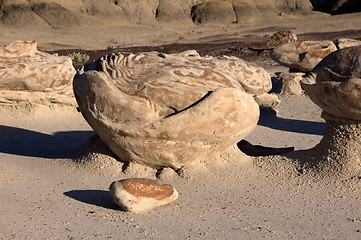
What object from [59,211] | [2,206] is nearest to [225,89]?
[59,211]

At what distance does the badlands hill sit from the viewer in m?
32.4

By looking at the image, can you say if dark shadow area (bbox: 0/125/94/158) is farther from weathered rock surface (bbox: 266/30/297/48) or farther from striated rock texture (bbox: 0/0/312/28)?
striated rock texture (bbox: 0/0/312/28)

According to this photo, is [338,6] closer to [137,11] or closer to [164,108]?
[137,11]

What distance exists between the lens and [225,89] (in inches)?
190

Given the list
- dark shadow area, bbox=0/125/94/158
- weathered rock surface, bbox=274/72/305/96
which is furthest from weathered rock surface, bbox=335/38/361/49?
dark shadow area, bbox=0/125/94/158

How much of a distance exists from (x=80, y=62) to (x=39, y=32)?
48.6 ft

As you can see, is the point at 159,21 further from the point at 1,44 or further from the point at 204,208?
the point at 204,208

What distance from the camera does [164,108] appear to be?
191 inches

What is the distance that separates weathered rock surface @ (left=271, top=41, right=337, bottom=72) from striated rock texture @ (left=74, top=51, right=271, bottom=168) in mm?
5842

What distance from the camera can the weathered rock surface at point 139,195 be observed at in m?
4.04

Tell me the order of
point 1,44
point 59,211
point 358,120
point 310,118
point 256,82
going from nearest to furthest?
point 59,211
point 358,120
point 256,82
point 310,118
point 1,44

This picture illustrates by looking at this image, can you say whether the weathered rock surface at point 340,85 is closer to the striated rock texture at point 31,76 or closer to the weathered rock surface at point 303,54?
the striated rock texture at point 31,76

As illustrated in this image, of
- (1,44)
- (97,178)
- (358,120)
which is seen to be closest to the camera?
(358,120)

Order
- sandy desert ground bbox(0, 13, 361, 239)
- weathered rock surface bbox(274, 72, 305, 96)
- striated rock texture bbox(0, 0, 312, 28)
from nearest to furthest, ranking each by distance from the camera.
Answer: sandy desert ground bbox(0, 13, 361, 239), weathered rock surface bbox(274, 72, 305, 96), striated rock texture bbox(0, 0, 312, 28)
